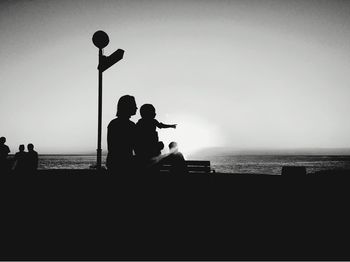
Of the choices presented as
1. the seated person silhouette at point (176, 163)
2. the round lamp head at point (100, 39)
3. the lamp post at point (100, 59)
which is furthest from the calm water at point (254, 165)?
the seated person silhouette at point (176, 163)

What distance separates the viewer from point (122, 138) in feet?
12.3

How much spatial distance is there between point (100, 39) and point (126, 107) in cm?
394

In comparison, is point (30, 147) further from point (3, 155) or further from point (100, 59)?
point (100, 59)

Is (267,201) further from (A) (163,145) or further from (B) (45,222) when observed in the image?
(B) (45,222)

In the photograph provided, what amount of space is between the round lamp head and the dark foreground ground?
Result: 3.84m

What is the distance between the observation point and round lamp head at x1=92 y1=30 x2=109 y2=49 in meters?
6.95

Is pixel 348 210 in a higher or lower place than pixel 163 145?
lower

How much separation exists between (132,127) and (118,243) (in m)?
1.58

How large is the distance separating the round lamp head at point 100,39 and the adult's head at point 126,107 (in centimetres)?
369

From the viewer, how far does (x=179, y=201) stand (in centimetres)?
455

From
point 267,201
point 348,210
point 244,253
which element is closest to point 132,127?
point 244,253

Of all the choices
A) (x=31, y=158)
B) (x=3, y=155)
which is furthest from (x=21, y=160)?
(x=3, y=155)

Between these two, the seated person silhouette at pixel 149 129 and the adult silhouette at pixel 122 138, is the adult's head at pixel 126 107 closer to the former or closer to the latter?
the adult silhouette at pixel 122 138

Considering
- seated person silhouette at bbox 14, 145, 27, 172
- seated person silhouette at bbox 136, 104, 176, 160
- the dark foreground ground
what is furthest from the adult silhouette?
seated person silhouette at bbox 14, 145, 27, 172
